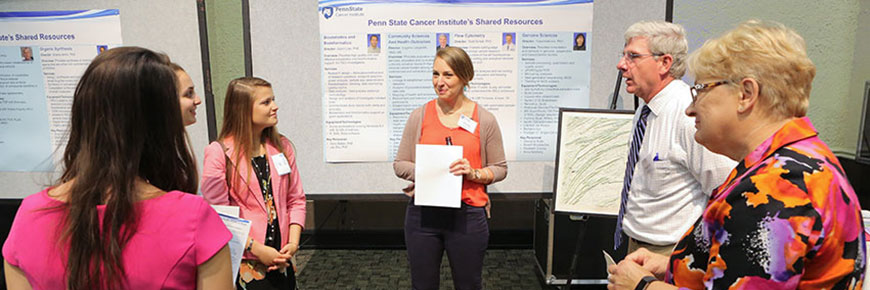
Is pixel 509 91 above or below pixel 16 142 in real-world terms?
above

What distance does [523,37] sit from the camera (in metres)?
2.47

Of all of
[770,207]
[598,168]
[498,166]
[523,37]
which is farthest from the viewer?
[523,37]

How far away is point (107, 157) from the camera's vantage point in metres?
0.74

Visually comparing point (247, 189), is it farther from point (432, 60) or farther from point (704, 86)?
point (704, 86)

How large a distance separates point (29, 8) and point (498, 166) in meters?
2.64

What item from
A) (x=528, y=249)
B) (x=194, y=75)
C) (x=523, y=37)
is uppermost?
(x=523, y=37)

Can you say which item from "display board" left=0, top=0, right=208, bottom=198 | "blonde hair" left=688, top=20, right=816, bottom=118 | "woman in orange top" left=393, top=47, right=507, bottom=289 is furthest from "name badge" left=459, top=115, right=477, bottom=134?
"display board" left=0, top=0, right=208, bottom=198

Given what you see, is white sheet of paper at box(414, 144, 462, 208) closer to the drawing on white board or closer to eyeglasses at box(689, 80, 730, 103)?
the drawing on white board

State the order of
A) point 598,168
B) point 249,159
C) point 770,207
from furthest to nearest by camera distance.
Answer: point 598,168 < point 249,159 < point 770,207

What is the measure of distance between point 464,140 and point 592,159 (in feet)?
2.54

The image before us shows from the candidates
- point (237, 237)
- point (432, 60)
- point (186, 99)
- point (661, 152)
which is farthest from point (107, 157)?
point (432, 60)

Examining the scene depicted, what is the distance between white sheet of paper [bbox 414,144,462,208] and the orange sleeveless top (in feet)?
0.30

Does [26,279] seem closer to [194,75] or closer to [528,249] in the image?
[194,75]

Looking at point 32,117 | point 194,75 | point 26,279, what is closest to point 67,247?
point 26,279
